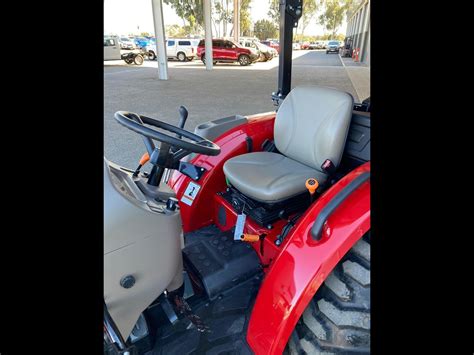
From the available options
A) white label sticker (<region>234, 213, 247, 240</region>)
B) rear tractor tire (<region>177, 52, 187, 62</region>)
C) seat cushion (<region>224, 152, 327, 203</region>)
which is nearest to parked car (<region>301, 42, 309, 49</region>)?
rear tractor tire (<region>177, 52, 187, 62</region>)

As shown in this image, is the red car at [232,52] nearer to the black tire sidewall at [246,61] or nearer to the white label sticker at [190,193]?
the black tire sidewall at [246,61]

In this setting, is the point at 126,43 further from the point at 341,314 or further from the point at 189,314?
the point at 341,314

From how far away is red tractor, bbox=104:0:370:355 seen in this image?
101 cm

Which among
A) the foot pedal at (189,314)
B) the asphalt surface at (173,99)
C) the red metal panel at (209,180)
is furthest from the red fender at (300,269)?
the asphalt surface at (173,99)

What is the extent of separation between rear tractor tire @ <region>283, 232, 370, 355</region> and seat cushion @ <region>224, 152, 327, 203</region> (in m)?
0.46

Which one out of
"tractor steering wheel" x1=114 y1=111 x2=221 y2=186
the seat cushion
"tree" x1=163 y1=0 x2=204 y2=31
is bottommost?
the seat cushion

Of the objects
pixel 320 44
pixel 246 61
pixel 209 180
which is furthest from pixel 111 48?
pixel 320 44

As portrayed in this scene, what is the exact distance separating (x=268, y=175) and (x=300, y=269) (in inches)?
25.2

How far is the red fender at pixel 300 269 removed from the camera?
3.30 ft

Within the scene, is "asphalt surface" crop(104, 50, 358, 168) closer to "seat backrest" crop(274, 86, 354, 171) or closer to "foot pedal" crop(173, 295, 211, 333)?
"seat backrest" crop(274, 86, 354, 171)

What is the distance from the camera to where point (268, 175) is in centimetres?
159
